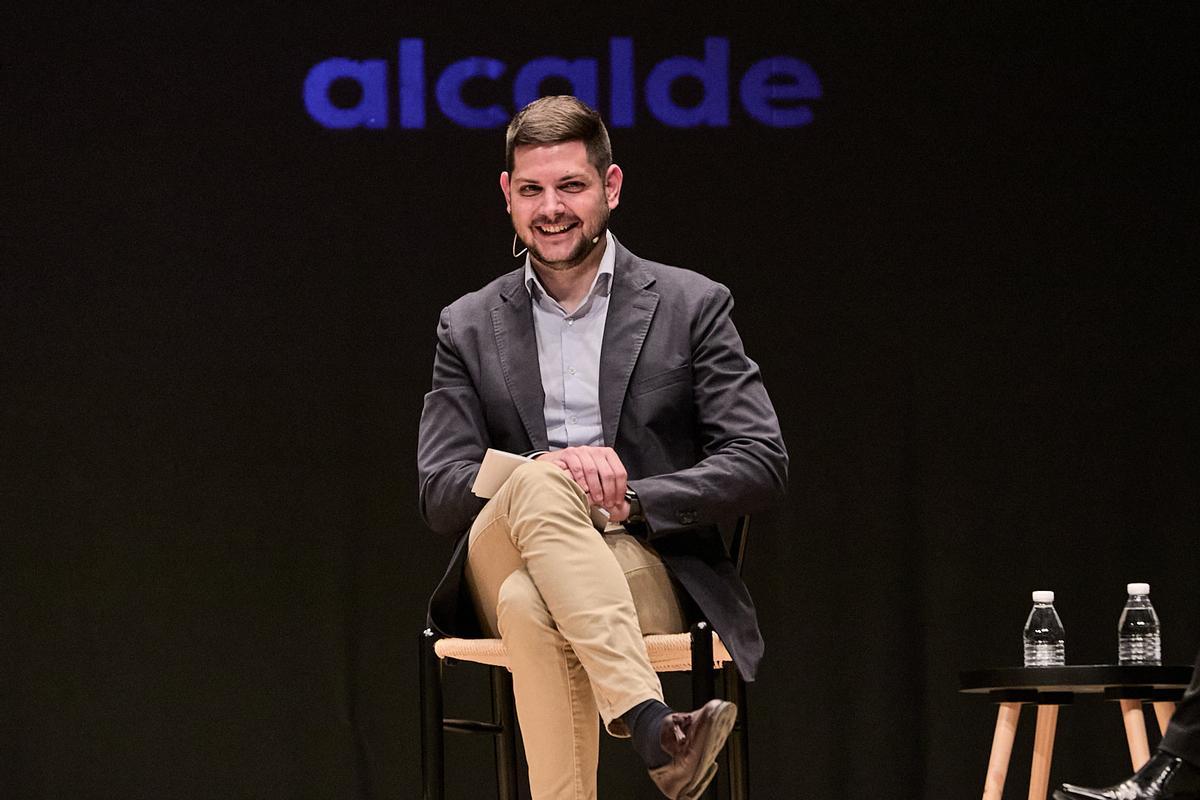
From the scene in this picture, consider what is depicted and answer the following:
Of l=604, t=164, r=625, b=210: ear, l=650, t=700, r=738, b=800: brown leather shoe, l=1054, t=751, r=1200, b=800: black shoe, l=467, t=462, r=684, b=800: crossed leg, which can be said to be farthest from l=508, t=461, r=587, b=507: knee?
l=1054, t=751, r=1200, b=800: black shoe

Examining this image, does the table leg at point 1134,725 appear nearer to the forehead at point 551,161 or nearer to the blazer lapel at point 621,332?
the blazer lapel at point 621,332

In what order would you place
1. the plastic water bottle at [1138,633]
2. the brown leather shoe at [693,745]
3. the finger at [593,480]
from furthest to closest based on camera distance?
the plastic water bottle at [1138,633], the finger at [593,480], the brown leather shoe at [693,745]

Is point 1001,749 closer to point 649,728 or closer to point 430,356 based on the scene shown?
point 649,728

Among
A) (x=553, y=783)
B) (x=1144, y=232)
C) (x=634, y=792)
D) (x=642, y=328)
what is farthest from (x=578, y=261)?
(x=1144, y=232)

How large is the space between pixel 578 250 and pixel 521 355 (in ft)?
0.76

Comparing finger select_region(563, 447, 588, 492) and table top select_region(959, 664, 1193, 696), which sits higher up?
finger select_region(563, 447, 588, 492)

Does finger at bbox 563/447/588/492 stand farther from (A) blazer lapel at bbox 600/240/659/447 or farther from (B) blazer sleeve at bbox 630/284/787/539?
(A) blazer lapel at bbox 600/240/659/447

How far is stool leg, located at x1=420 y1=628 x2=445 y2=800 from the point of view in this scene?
2.69m

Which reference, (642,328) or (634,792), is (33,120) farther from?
(634,792)

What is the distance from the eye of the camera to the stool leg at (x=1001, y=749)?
305 cm

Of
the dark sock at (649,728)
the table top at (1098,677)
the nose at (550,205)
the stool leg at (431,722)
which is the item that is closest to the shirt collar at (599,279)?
the nose at (550,205)

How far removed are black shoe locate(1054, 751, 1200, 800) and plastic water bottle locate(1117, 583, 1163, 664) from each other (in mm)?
1052

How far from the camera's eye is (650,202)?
4121 mm

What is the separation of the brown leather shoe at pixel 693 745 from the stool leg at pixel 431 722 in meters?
0.69
